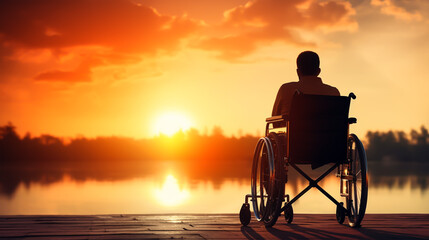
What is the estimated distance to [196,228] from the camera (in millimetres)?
3631

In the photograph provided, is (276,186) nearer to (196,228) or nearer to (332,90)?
(196,228)

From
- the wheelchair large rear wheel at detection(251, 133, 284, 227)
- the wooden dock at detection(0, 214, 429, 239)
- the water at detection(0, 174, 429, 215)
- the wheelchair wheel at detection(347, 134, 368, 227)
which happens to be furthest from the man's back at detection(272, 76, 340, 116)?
the water at detection(0, 174, 429, 215)

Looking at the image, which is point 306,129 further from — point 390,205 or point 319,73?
point 390,205

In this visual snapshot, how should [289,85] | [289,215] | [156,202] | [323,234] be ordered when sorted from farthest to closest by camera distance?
[156,202]
[289,215]
[289,85]
[323,234]

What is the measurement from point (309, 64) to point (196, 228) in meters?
1.48

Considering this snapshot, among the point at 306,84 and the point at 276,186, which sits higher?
the point at 306,84

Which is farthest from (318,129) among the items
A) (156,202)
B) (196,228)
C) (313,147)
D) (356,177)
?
(156,202)

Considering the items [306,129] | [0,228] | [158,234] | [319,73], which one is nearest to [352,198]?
[306,129]

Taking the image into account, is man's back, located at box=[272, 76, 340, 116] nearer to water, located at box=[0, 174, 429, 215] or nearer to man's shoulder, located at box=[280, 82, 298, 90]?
man's shoulder, located at box=[280, 82, 298, 90]

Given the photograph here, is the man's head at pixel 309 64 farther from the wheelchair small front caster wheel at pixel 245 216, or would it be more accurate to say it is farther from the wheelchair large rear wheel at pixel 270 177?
the wheelchair small front caster wheel at pixel 245 216

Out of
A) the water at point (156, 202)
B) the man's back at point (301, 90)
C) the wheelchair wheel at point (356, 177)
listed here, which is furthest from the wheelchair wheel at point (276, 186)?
the water at point (156, 202)

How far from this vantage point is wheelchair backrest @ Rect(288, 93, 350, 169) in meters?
3.77

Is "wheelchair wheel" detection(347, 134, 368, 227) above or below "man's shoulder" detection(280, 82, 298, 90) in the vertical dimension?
below

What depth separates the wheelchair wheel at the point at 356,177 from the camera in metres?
3.65
